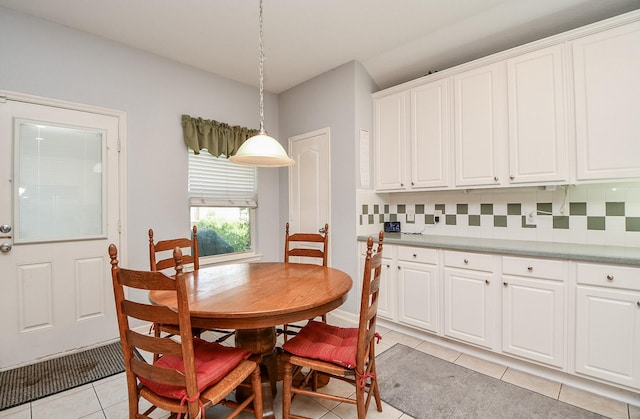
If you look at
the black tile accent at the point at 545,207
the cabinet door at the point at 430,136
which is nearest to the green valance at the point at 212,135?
the cabinet door at the point at 430,136

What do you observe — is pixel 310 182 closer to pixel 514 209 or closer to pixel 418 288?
pixel 418 288

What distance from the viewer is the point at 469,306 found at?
2.40 metres

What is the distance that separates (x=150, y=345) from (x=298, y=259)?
2.60 m

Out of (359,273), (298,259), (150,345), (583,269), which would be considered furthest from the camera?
(298,259)

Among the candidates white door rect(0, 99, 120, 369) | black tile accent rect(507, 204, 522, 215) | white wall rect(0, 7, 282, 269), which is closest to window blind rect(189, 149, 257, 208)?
white wall rect(0, 7, 282, 269)

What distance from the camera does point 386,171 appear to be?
3.25 m

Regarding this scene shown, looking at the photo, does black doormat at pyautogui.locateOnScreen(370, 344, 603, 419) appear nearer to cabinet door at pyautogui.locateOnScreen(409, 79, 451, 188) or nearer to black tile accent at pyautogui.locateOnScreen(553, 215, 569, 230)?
black tile accent at pyautogui.locateOnScreen(553, 215, 569, 230)

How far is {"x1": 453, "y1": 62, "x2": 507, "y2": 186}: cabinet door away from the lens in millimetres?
2486

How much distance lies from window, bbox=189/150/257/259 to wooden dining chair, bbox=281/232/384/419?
2123 mm

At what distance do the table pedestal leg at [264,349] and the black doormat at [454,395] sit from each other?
Answer: 743 millimetres

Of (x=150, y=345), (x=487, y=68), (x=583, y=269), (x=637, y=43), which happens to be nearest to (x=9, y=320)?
(x=150, y=345)

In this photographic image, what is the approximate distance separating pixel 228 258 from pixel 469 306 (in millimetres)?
2604

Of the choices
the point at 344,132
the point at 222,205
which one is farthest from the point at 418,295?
the point at 222,205

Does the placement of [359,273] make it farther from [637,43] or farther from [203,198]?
[637,43]
